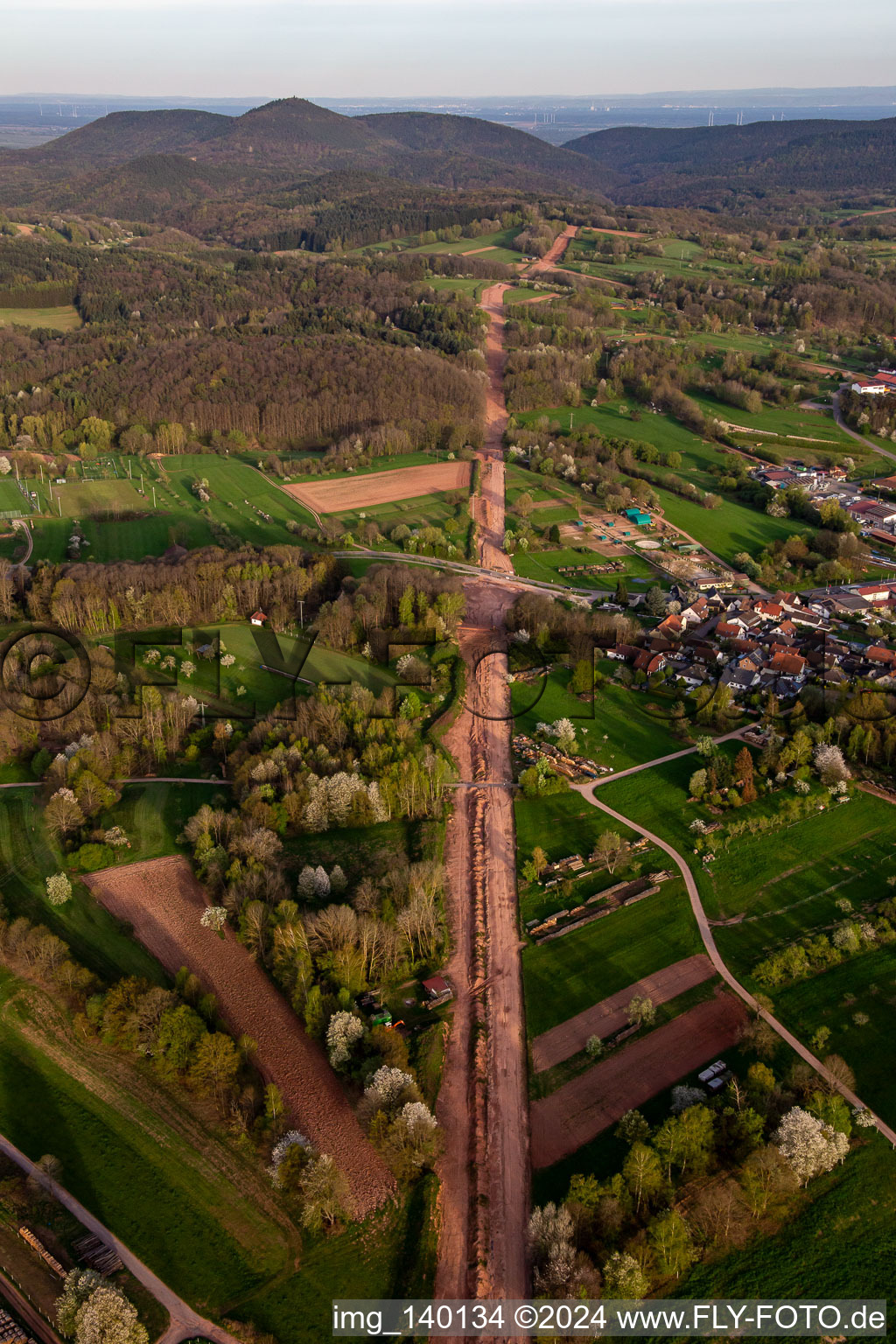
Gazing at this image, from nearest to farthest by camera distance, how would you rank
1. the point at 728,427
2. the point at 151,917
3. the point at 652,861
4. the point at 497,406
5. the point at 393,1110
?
the point at 393,1110 < the point at 151,917 < the point at 652,861 < the point at 728,427 < the point at 497,406

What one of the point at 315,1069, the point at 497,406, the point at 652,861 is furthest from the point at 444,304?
the point at 315,1069

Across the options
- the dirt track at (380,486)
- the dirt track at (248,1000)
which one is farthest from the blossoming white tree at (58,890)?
the dirt track at (380,486)

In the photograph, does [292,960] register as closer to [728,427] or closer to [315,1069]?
[315,1069]

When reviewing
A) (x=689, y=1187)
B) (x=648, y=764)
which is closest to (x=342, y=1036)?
(x=689, y=1187)

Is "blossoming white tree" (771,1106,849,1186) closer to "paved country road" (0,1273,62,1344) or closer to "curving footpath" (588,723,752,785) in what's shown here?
"curving footpath" (588,723,752,785)

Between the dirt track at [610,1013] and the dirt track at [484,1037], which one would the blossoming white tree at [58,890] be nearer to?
the dirt track at [484,1037]

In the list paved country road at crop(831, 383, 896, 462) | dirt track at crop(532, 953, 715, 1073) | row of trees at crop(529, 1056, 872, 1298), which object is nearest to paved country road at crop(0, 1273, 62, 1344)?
row of trees at crop(529, 1056, 872, 1298)
